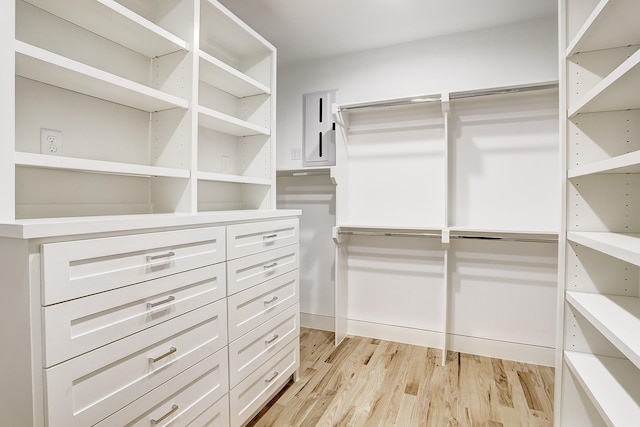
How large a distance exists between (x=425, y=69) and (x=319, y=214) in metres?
1.47

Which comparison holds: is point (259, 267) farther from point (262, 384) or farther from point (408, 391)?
point (408, 391)

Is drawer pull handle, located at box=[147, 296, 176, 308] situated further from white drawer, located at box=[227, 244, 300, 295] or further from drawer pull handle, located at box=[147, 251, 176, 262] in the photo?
white drawer, located at box=[227, 244, 300, 295]

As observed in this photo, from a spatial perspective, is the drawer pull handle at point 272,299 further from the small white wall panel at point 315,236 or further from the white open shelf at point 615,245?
the white open shelf at point 615,245

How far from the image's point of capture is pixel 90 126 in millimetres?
1485

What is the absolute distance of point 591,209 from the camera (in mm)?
1493

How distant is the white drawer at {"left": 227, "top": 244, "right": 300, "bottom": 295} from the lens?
63.0 inches

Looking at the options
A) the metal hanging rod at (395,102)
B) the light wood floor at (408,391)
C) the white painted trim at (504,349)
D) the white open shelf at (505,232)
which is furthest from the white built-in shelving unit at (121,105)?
the white painted trim at (504,349)

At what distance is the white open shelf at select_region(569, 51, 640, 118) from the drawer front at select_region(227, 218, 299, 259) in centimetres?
151

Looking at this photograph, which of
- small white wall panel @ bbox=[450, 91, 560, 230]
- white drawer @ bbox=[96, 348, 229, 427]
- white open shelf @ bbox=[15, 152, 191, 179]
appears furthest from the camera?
small white wall panel @ bbox=[450, 91, 560, 230]

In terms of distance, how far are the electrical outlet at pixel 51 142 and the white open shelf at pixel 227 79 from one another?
0.72 meters

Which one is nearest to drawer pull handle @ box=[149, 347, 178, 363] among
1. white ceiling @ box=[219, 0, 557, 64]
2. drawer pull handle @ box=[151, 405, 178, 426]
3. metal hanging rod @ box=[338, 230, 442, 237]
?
drawer pull handle @ box=[151, 405, 178, 426]

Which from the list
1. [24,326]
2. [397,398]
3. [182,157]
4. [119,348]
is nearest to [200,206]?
[182,157]

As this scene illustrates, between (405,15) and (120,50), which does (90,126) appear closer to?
(120,50)

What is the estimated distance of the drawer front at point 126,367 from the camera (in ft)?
3.07
